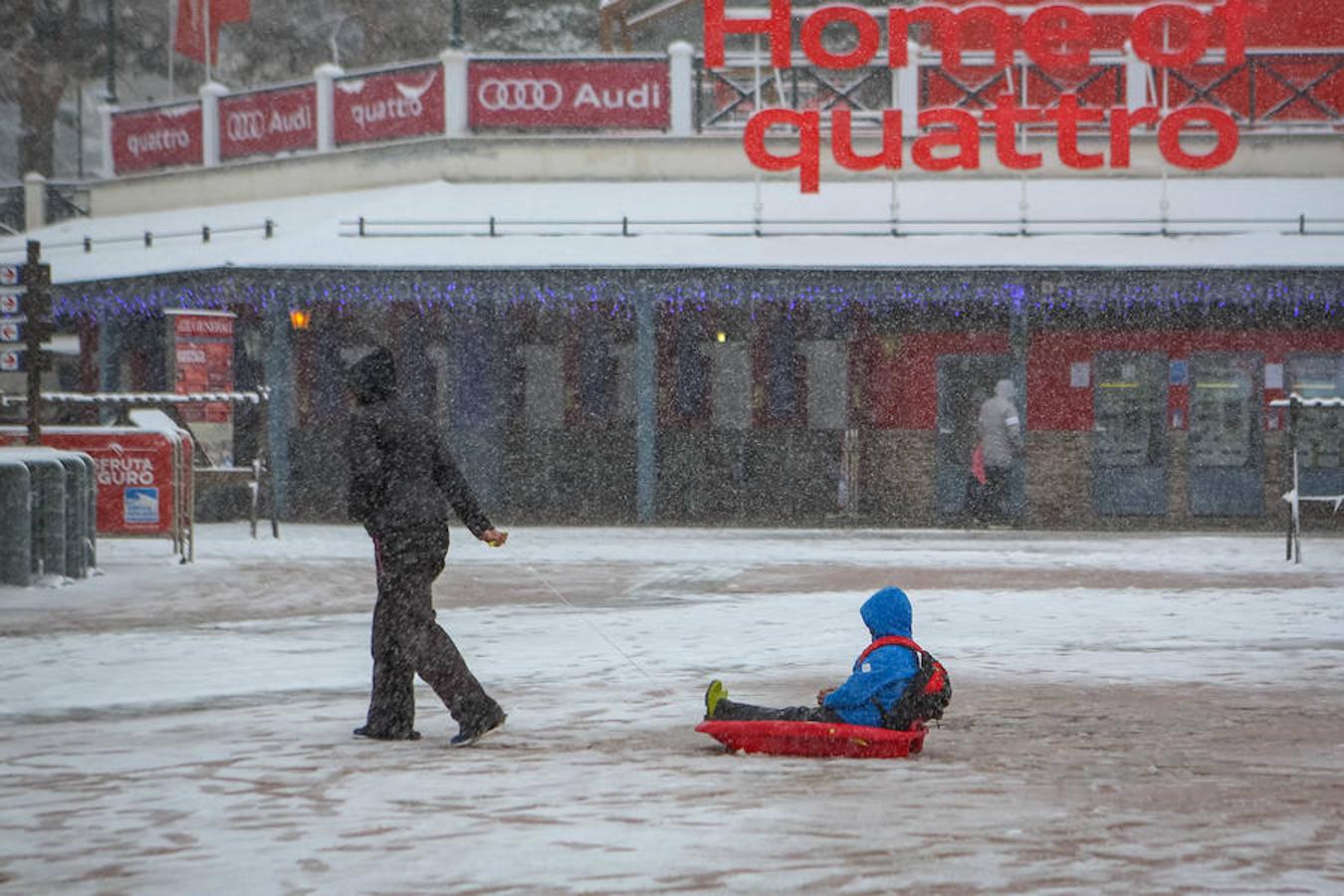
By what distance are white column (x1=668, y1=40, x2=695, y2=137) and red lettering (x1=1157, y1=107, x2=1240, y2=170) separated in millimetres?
6400

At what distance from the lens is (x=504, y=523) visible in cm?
2612

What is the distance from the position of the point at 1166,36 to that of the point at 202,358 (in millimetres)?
13545

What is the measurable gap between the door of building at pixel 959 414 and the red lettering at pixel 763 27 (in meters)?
4.83

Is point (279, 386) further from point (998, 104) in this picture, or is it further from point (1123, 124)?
point (1123, 124)

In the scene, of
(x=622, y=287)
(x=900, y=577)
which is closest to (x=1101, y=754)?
(x=900, y=577)

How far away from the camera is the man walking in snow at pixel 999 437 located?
24875 millimetres

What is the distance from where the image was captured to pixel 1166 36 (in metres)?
28.4

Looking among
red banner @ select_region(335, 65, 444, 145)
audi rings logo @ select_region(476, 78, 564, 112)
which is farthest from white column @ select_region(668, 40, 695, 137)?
red banner @ select_region(335, 65, 444, 145)

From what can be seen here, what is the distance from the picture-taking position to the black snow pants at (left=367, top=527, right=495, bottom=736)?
8.23 meters

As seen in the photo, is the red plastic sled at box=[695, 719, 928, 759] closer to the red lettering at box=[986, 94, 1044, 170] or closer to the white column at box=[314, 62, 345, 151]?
the red lettering at box=[986, 94, 1044, 170]

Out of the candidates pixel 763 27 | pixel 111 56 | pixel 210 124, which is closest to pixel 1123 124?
pixel 763 27

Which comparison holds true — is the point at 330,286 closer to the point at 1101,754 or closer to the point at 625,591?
the point at 625,591

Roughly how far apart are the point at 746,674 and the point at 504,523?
51.5 ft

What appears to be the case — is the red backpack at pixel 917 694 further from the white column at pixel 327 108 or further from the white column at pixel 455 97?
the white column at pixel 327 108
